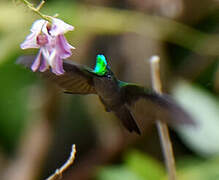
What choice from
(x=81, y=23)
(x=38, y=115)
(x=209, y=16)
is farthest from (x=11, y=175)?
(x=209, y=16)

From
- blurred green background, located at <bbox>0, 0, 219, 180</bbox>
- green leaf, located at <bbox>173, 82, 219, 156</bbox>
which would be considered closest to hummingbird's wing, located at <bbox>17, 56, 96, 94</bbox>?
green leaf, located at <bbox>173, 82, 219, 156</bbox>

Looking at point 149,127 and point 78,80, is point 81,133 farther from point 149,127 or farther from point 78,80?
point 78,80

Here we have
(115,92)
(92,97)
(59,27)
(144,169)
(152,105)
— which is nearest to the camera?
(59,27)

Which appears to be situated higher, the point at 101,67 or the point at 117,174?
the point at 101,67

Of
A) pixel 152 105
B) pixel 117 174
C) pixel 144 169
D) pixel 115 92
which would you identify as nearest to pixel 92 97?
pixel 117 174

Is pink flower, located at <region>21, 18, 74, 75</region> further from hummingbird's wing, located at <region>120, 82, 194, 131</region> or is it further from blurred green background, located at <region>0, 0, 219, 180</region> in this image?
blurred green background, located at <region>0, 0, 219, 180</region>

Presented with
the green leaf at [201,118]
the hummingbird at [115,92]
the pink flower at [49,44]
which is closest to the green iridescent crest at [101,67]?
the hummingbird at [115,92]

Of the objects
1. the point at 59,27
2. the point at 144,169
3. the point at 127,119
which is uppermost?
the point at 59,27

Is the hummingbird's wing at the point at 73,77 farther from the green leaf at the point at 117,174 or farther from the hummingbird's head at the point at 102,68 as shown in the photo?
the green leaf at the point at 117,174

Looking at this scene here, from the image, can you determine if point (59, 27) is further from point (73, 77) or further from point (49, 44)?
point (73, 77)
